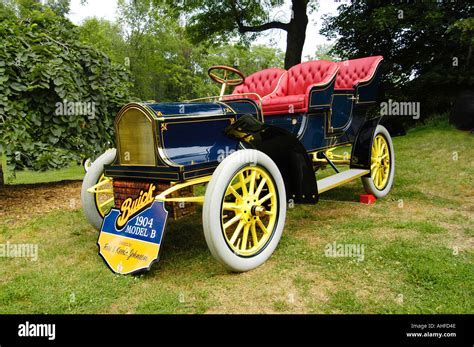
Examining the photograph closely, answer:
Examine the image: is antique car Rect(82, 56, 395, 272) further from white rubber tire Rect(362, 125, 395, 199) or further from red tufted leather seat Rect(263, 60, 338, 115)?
white rubber tire Rect(362, 125, 395, 199)

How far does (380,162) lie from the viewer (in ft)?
17.6

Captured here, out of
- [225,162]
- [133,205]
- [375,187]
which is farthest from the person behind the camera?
[375,187]

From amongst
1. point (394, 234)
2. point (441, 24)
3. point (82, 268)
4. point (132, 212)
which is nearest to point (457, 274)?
point (394, 234)

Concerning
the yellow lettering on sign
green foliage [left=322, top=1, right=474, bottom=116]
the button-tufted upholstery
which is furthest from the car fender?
green foliage [left=322, top=1, right=474, bottom=116]

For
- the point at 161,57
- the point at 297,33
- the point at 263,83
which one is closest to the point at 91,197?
the point at 263,83

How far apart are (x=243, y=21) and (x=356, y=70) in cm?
759

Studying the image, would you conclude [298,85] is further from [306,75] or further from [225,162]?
[225,162]

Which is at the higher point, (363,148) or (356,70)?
(356,70)

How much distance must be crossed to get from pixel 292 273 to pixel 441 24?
906 cm

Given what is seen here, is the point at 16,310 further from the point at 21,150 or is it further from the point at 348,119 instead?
the point at 348,119

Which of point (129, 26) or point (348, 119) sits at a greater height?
point (129, 26)

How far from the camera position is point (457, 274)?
284cm

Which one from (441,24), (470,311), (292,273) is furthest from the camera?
(441,24)

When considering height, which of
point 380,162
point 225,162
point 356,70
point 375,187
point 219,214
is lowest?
point 375,187
